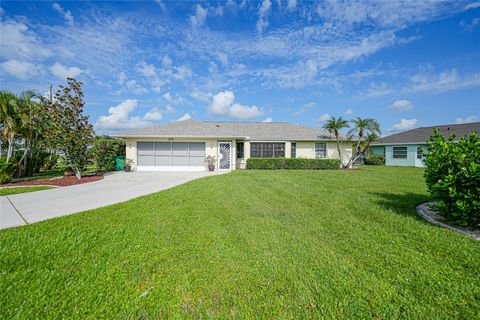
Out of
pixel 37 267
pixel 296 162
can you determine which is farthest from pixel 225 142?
pixel 37 267

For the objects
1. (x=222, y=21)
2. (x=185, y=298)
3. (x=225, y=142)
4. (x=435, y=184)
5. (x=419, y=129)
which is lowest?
(x=185, y=298)

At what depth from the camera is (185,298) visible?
2426 millimetres

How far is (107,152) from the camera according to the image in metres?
16.2

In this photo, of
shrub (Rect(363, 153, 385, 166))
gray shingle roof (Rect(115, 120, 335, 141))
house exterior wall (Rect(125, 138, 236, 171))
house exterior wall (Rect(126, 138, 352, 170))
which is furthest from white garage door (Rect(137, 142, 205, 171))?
shrub (Rect(363, 153, 385, 166))

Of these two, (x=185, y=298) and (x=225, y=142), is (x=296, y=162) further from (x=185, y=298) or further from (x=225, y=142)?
(x=185, y=298)

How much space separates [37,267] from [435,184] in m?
7.63

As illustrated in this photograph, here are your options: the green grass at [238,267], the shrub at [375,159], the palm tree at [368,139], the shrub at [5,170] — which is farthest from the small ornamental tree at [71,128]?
the shrub at [375,159]

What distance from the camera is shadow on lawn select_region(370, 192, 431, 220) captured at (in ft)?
18.8

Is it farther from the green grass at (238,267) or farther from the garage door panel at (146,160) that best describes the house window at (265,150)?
the green grass at (238,267)

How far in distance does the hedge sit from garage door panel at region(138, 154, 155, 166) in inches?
307

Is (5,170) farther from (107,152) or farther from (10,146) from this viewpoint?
(107,152)

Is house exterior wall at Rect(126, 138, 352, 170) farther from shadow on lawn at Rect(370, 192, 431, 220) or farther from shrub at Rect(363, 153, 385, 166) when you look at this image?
shadow on lawn at Rect(370, 192, 431, 220)

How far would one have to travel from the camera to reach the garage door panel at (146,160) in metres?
16.0

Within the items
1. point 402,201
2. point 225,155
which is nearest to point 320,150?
point 225,155
